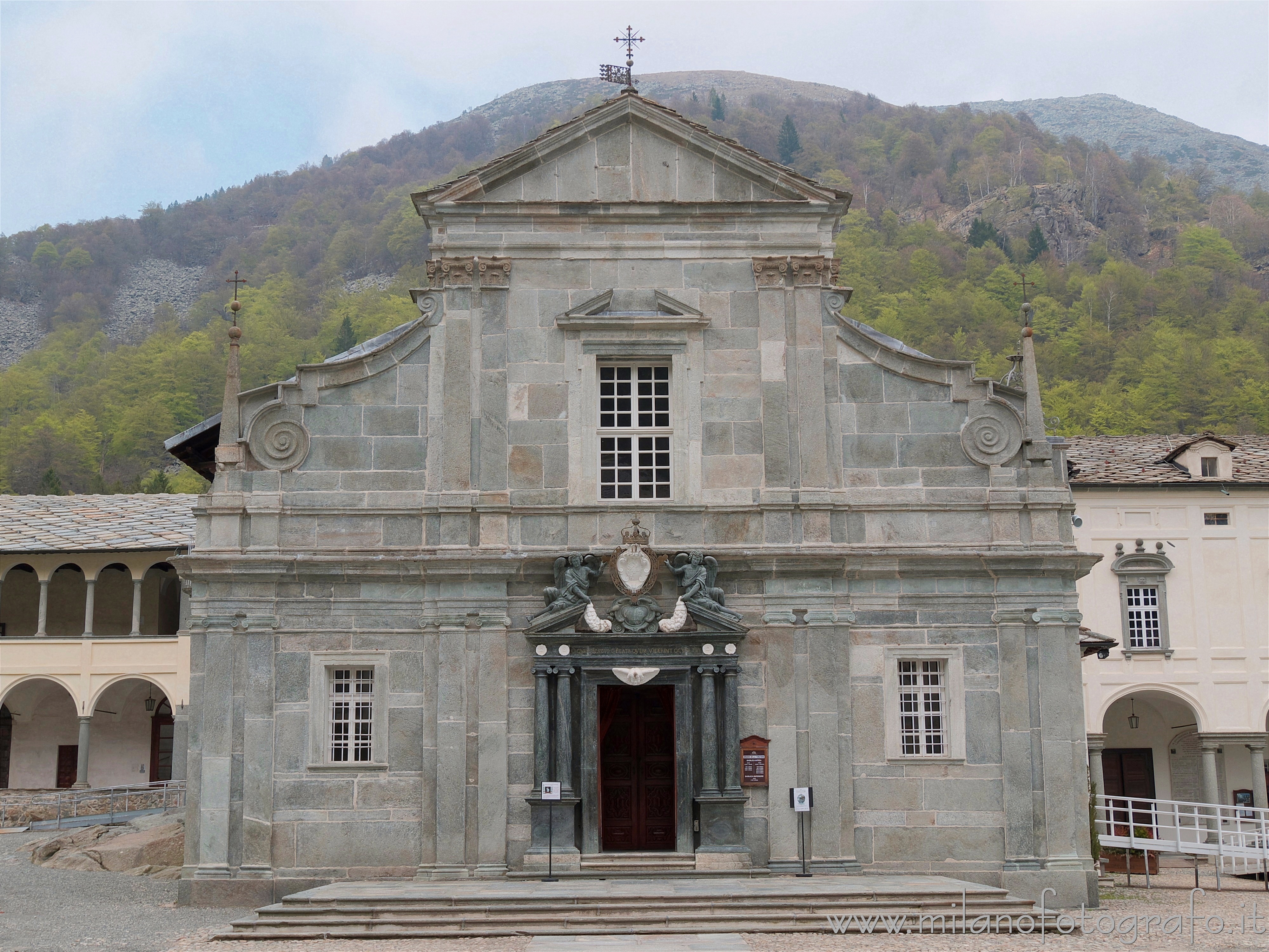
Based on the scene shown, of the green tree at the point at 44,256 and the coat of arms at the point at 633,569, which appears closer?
the coat of arms at the point at 633,569

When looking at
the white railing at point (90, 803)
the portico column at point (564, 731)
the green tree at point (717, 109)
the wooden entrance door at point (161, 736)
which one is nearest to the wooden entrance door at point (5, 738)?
the white railing at point (90, 803)

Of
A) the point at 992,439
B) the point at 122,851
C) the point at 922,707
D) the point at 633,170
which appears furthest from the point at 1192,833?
the point at 122,851

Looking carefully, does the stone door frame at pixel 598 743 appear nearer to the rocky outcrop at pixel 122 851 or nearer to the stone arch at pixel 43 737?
the rocky outcrop at pixel 122 851

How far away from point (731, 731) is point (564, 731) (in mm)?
2417

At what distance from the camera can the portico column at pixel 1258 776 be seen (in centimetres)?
3600

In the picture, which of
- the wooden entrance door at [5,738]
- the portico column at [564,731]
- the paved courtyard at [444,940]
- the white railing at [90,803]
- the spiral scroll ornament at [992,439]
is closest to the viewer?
the paved courtyard at [444,940]

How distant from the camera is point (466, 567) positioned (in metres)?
20.0

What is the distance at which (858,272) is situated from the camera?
294 ft

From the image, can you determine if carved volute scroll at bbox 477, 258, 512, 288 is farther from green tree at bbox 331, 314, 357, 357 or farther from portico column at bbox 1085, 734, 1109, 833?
green tree at bbox 331, 314, 357, 357

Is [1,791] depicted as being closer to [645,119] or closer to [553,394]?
[553,394]

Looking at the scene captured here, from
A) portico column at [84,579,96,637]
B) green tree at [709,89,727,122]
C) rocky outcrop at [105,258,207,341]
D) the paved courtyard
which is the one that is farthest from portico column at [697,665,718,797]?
green tree at [709,89,727,122]

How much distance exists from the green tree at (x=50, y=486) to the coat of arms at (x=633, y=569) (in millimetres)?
41295

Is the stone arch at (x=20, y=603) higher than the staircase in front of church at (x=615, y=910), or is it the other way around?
the stone arch at (x=20, y=603)

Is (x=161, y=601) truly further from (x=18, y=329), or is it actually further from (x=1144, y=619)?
(x=18, y=329)
